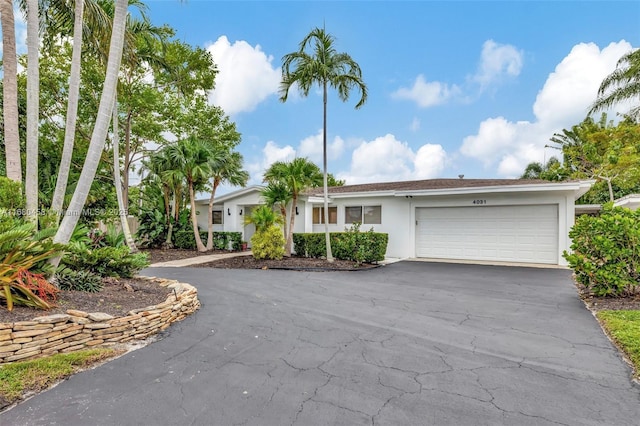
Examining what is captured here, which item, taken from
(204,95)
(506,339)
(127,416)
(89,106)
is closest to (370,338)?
(506,339)

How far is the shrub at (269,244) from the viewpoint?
13.1 meters

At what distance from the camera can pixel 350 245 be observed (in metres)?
13.2

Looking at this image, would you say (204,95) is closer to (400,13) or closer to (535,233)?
(400,13)

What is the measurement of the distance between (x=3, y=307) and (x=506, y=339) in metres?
6.56

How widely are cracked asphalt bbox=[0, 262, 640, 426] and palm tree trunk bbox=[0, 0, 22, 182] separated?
472cm

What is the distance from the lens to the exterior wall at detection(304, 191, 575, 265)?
38.9 ft

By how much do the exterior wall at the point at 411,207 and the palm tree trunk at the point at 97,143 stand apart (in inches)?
434

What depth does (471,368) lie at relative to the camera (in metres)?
3.69

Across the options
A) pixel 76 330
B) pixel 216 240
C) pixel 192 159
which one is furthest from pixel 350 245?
pixel 76 330

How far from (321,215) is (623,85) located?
16.6m

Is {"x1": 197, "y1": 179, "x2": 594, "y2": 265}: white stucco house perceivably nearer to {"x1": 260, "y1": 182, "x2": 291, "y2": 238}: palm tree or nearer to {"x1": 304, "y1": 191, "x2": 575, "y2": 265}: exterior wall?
{"x1": 304, "y1": 191, "x2": 575, "y2": 265}: exterior wall

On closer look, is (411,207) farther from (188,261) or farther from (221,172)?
(188,261)


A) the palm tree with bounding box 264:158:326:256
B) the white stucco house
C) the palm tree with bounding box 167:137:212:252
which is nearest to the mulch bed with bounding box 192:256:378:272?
the palm tree with bounding box 264:158:326:256

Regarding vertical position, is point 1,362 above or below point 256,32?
below
